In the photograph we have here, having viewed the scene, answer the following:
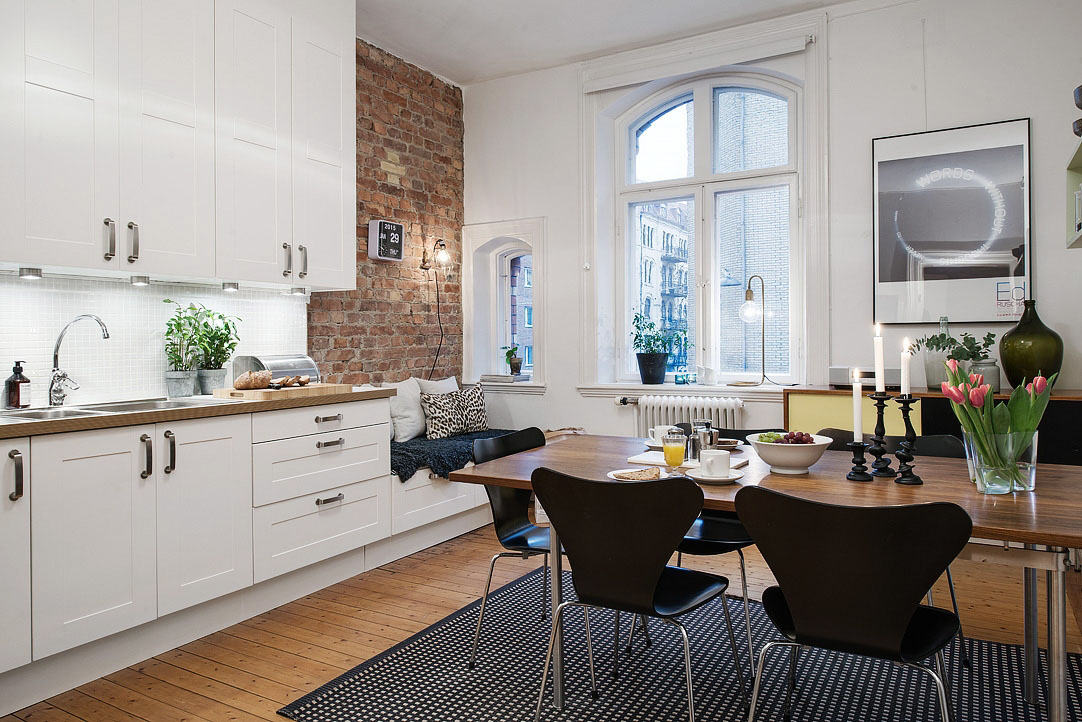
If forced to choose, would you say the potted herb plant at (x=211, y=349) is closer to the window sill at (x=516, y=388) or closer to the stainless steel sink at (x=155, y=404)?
the stainless steel sink at (x=155, y=404)

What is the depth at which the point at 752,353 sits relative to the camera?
495 cm

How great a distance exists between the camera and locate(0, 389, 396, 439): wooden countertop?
235 cm

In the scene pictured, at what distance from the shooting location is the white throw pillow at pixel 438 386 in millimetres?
5027

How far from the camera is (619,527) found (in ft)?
6.49

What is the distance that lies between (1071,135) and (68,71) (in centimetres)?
484

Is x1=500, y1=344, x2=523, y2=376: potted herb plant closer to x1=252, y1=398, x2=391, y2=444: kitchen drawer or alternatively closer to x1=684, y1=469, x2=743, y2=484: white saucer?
x1=252, y1=398, x2=391, y2=444: kitchen drawer

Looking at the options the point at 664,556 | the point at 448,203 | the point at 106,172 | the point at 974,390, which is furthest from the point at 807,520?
the point at 448,203

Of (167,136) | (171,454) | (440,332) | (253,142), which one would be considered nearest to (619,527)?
(171,454)

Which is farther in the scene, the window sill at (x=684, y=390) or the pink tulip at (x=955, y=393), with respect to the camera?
the window sill at (x=684, y=390)

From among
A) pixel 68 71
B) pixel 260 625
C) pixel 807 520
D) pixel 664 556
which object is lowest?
pixel 260 625

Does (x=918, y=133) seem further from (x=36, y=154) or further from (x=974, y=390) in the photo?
(x=36, y=154)

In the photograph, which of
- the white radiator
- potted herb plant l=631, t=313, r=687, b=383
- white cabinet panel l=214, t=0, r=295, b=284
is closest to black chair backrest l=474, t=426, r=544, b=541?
white cabinet panel l=214, t=0, r=295, b=284

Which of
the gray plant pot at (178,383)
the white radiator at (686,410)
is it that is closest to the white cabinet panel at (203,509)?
the gray plant pot at (178,383)

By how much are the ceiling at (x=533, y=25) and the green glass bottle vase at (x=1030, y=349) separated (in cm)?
228
